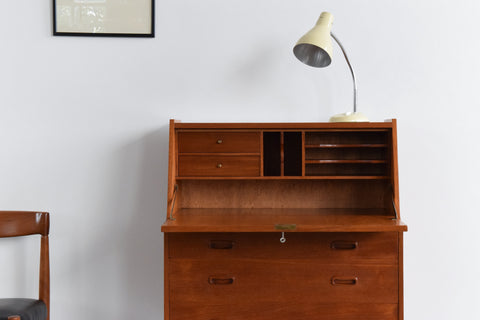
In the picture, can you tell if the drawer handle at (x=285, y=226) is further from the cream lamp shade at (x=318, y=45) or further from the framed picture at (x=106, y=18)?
the framed picture at (x=106, y=18)

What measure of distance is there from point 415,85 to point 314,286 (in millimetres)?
1248

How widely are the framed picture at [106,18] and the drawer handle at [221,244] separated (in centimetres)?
121

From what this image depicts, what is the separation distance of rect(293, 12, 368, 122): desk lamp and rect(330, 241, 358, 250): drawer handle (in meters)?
0.61

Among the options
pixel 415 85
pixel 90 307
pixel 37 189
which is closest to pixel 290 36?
pixel 415 85

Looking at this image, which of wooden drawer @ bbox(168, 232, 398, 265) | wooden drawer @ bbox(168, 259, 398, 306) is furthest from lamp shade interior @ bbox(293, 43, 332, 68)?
wooden drawer @ bbox(168, 259, 398, 306)

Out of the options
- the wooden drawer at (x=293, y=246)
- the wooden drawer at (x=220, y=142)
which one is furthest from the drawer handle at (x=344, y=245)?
the wooden drawer at (x=220, y=142)

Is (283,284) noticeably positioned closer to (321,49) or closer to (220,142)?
(220,142)

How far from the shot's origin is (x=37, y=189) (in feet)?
8.50

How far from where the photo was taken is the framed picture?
8.40 ft

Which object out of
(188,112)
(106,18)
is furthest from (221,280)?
(106,18)

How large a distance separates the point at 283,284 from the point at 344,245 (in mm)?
339

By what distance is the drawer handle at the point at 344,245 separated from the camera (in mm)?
2166

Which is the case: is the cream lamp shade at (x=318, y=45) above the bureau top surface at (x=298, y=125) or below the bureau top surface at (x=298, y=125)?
above

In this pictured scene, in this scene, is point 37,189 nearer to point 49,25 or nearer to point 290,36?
point 49,25
